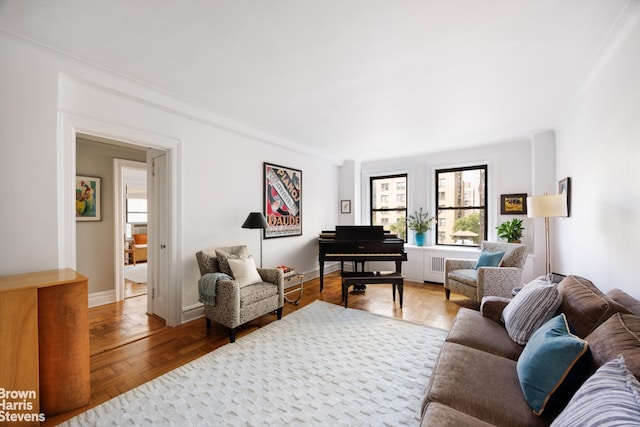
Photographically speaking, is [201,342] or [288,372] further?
[201,342]

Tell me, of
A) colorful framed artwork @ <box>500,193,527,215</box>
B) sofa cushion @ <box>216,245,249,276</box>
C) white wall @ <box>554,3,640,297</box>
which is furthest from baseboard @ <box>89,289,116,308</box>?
colorful framed artwork @ <box>500,193,527,215</box>

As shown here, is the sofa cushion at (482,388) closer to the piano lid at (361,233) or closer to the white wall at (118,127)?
the white wall at (118,127)

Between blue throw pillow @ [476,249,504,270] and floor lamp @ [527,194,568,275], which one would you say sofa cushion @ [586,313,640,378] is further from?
blue throw pillow @ [476,249,504,270]

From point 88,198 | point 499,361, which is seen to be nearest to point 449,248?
point 499,361

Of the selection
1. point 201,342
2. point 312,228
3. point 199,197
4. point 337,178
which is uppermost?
point 337,178

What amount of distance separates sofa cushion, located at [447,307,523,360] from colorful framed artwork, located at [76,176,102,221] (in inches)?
190

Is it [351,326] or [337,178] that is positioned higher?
[337,178]

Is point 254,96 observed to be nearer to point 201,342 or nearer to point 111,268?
point 201,342

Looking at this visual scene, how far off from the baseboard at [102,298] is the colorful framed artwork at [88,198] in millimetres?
1110

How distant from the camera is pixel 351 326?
10.2ft

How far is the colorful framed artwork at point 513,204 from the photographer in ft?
A: 14.3

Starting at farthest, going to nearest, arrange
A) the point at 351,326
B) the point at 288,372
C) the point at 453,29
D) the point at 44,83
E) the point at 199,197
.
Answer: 1. the point at 199,197
2. the point at 351,326
3. the point at 288,372
4. the point at 44,83
5. the point at 453,29

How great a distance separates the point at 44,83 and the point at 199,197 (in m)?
1.65

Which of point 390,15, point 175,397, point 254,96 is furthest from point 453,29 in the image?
point 175,397
